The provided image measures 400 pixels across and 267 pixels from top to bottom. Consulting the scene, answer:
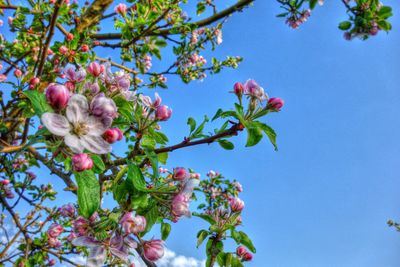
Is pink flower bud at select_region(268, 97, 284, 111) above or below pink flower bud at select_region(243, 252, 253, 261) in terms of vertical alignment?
above

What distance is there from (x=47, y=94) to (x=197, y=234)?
0.89 metres

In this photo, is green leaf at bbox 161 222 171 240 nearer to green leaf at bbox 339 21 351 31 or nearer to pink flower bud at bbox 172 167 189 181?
pink flower bud at bbox 172 167 189 181

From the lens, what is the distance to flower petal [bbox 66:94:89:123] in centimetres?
92

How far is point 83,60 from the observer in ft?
7.81

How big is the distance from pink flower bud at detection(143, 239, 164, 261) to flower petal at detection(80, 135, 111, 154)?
0.40 m

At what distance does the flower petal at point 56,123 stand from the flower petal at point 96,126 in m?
0.07

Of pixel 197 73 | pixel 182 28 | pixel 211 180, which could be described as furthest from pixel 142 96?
pixel 211 180

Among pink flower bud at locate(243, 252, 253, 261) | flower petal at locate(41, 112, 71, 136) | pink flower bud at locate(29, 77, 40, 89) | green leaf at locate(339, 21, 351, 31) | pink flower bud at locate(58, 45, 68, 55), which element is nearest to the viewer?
flower petal at locate(41, 112, 71, 136)

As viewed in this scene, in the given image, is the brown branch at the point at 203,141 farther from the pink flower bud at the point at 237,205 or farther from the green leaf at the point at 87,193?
the pink flower bud at the point at 237,205

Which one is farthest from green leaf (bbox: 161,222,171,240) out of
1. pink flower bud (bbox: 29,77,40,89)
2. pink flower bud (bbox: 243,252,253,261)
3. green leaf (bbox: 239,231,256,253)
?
pink flower bud (bbox: 29,77,40,89)

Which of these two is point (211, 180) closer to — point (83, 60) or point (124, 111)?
point (83, 60)

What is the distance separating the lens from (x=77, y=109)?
3.06ft

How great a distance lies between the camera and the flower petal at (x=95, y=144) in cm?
93

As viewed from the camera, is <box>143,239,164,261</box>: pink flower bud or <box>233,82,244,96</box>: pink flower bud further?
<box>233,82,244,96</box>: pink flower bud
